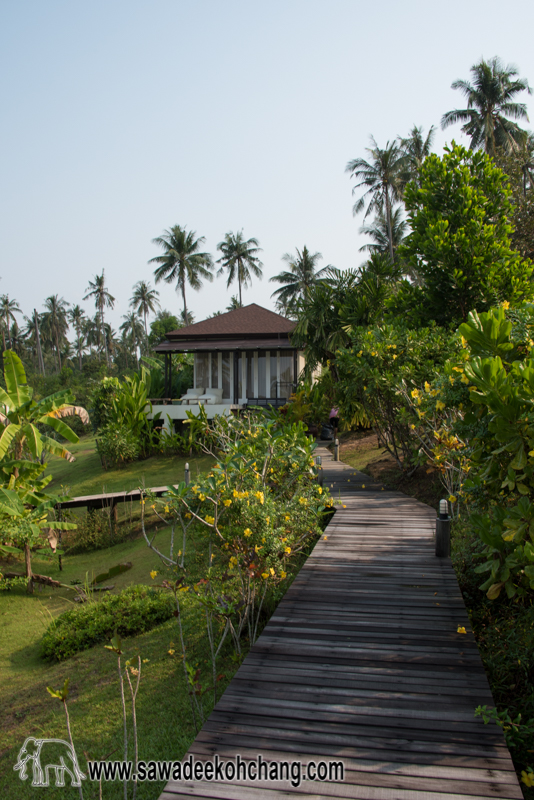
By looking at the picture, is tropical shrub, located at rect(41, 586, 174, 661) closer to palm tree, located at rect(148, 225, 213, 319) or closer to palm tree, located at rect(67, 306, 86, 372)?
palm tree, located at rect(148, 225, 213, 319)

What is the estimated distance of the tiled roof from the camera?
2402cm

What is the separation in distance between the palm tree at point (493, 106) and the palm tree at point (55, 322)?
5870 cm

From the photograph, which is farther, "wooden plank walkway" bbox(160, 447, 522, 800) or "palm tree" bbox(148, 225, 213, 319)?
"palm tree" bbox(148, 225, 213, 319)

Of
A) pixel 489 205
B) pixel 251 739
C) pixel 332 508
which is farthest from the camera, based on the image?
pixel 489 205

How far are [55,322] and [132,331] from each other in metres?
11.7

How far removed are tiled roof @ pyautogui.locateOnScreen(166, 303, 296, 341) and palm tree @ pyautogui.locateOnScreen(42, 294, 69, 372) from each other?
52.0m

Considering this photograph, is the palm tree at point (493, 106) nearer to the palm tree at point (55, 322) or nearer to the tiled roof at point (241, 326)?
the tiled roof at point (241, 326)

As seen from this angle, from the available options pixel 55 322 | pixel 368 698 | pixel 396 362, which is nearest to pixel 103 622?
pixel 368 698

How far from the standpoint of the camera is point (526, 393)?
10.7 feet

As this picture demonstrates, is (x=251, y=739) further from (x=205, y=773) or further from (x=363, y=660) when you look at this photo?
(x=363, y=660)

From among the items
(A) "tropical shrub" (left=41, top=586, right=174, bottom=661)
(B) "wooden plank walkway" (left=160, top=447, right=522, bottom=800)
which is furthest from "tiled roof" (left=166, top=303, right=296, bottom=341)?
(B) "wooden plank walkway" (left=160, top=447, right=522, bottom=800)

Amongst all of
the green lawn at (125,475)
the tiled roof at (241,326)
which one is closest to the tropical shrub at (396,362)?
the green lawn at (125,475)

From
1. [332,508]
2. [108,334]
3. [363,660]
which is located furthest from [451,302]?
[108,334]

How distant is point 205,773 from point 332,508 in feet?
22.3
